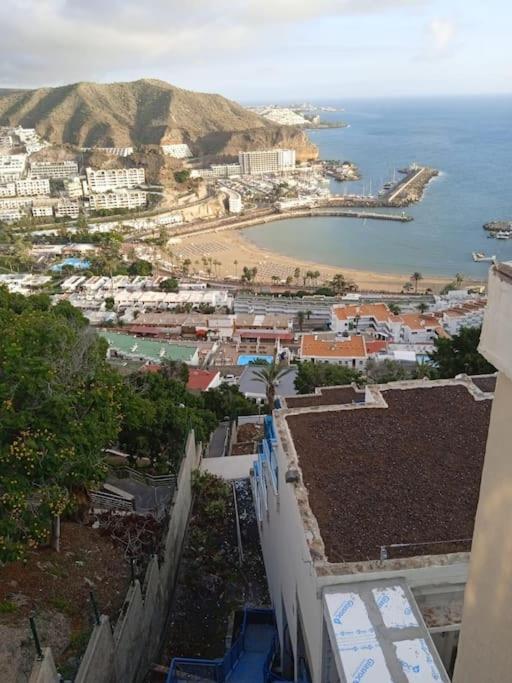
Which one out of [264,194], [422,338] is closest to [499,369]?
[422,338]

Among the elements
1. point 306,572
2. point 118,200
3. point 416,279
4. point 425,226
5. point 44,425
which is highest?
Answer: point 44,425

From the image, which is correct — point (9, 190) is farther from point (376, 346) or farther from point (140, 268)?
point (376, 346)

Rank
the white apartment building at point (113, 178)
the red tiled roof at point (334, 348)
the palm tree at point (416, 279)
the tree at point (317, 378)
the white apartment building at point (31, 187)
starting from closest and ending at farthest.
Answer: the tree at point (317, 378) < the red tiled roof at point (334, 348) < the palm tree at point (416, 279) < the white apartment building at point (31, 187) < the white apartment building at point (113, 178)

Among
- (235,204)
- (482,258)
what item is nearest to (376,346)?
→ (482,258)

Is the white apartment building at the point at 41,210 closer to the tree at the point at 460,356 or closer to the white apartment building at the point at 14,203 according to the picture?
the white apartment building at the point at 14,203

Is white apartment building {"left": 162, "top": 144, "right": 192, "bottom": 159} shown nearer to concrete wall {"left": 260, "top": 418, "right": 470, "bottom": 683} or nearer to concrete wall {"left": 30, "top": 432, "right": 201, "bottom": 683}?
concrete wall {"left": 30, "top": 432, "right": 201, "bottom": 683}

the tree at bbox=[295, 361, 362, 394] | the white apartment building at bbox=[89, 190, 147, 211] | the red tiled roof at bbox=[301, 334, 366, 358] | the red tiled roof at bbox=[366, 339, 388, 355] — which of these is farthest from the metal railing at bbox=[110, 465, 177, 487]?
the white apartment building at bbox=[89, 190, 147, 211]

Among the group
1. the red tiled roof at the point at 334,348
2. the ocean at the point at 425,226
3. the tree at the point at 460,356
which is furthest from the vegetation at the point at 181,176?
the tree at the point at 460,356

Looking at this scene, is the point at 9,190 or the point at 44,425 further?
the point at 9,190
